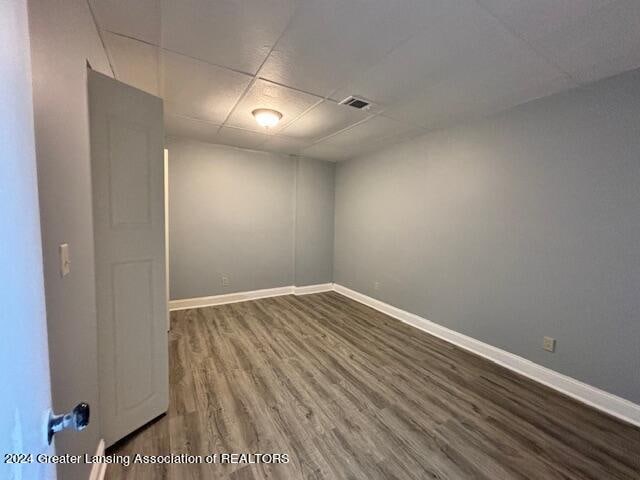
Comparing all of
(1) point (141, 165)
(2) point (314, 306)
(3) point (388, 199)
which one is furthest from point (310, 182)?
(1) point (141, 165)

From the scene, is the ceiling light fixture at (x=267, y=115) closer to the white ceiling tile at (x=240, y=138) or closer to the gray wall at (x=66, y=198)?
the white ceiling tile at (x=240, y=138)

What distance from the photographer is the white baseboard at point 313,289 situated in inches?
191

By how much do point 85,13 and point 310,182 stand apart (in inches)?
143

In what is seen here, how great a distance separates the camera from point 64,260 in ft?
3.23

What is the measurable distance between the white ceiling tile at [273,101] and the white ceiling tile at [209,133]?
0.44 meters

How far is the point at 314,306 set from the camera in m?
4.20

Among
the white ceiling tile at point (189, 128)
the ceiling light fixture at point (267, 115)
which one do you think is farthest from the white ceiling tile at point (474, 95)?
the white ceiling tile at point (189, 128)

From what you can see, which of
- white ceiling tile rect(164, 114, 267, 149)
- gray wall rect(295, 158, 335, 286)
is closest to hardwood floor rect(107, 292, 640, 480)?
gray wall rect(295, 158, 335, 286)

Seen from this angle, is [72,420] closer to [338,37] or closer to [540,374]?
[338,37]

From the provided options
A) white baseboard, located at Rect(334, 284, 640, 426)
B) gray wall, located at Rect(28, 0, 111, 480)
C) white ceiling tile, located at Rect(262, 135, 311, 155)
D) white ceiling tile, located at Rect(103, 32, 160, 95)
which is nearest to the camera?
gray wall, located at Rect(28, 0, 111, 480)

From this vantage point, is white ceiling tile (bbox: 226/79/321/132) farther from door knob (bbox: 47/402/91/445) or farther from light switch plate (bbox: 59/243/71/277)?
door knob (bbox: 47/402/91/445)

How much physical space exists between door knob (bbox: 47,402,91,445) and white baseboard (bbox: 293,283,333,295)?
428 cm

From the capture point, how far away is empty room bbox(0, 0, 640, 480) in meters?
0.92

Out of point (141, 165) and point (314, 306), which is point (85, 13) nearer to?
point (141, 165)
